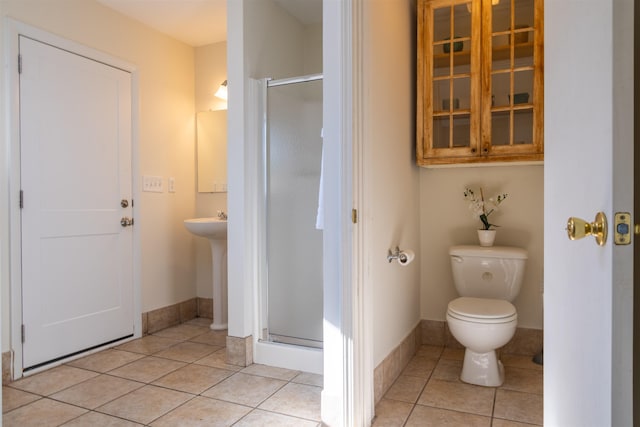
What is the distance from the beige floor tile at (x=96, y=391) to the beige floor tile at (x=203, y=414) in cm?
42

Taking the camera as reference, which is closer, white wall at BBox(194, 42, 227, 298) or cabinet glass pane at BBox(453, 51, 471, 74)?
cabinet glass pane at BBox(453, 51, 471, 74)

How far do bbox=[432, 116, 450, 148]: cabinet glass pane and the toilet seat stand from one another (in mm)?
961

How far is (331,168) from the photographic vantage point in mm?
1775

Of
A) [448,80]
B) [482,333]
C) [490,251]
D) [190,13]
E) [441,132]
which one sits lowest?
[482,333]

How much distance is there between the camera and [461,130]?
101 inches

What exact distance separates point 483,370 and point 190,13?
120 inches

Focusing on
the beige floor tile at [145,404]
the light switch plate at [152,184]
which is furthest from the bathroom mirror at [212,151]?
the beige floor tile at [145,404]

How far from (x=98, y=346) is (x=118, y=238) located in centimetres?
76

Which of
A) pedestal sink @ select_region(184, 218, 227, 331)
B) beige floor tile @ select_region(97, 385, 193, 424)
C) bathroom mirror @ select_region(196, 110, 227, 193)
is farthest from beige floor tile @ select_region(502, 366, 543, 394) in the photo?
bathroom mirror @ select_region(196, 110, 227, 193)

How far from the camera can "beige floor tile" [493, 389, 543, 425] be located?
6.26ft

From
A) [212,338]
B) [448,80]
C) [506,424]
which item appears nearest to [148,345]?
[212,338]

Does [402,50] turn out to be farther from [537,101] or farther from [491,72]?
[537,101]

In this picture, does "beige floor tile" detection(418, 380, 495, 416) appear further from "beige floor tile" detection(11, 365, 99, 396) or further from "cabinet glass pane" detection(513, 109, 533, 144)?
"beige floor tile" detection(11, 365, 99, 396)

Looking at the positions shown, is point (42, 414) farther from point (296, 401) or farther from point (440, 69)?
point (440, 69)
